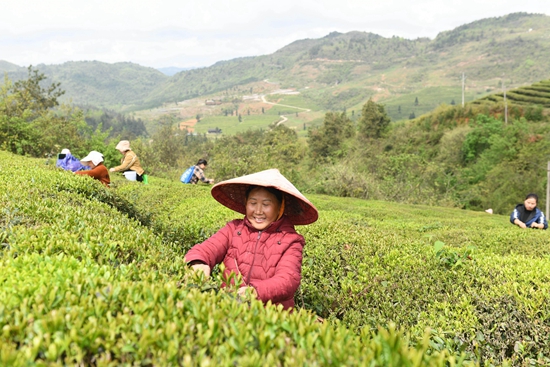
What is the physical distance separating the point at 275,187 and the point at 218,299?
134cm

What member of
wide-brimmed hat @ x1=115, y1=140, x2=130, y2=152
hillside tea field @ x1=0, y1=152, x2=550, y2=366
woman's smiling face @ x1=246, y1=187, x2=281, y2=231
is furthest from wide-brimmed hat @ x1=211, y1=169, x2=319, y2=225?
wide-brimmed hat @ x1=115, y1=140, x2=130, y2=152

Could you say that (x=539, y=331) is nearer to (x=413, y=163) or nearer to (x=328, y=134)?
(x=413, y=163)

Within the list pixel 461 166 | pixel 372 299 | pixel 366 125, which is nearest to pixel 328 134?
pixel 366 125

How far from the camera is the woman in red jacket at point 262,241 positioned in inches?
136

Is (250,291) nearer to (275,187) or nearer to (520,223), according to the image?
(275,187)

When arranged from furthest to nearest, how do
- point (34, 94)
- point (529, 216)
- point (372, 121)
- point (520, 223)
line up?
point (372, 121)
point (34, 94)
point (529, 216)
point (520, 223)

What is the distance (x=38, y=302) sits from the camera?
72.6 inches

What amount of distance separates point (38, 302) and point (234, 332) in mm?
981

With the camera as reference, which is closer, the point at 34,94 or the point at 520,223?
the point at 520,223

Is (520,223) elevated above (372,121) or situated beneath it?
situated beneath

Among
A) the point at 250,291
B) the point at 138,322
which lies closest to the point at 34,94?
the point at 250,291

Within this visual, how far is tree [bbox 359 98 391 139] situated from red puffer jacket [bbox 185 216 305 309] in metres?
56.2

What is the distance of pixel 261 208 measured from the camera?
3.65 m

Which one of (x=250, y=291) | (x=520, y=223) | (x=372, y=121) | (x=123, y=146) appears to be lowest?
(x=520, y=223)
